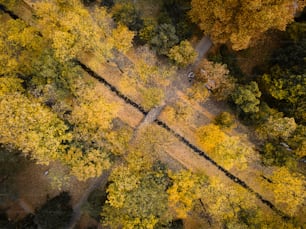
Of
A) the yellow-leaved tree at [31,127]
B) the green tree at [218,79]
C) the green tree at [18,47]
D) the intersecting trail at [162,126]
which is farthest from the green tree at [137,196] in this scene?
the green tree at [18,47]

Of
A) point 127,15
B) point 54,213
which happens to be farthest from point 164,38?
point 54,213

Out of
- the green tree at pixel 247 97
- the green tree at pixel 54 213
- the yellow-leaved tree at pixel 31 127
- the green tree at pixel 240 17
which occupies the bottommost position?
the green tree at pixel 54 213

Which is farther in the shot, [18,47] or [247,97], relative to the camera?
[247,97]

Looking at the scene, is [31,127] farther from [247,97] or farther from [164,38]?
[247,97]

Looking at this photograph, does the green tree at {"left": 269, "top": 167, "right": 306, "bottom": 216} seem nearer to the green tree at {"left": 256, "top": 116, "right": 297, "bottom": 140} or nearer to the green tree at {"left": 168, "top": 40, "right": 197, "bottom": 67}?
the green tree at {"left": 256, "top": 116, "right": 297, "bottom": 140}

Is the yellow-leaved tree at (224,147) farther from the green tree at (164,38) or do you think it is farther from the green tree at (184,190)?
the green tree at (164,38)

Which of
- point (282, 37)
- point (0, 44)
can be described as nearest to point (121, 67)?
point (0, 44)

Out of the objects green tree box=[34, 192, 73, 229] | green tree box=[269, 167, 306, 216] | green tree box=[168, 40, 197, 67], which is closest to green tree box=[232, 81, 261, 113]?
green tree box=[168, 40, 197, 67]

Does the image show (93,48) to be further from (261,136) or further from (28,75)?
(261,136)
